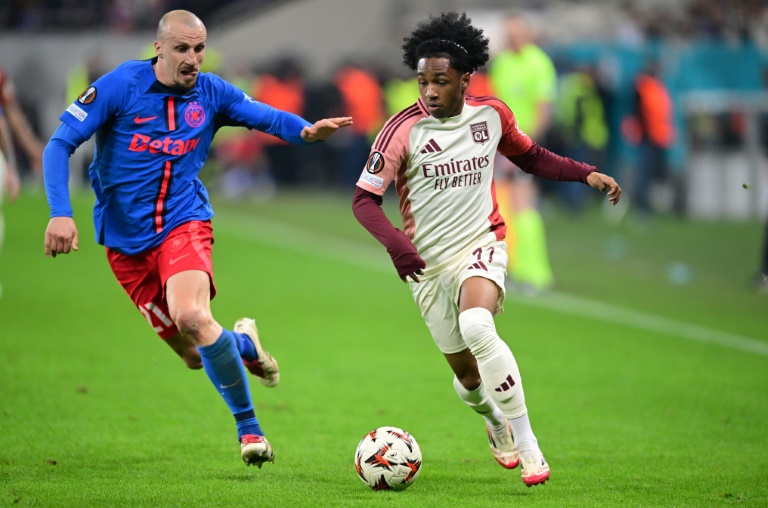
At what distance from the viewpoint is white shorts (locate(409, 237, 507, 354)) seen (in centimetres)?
648

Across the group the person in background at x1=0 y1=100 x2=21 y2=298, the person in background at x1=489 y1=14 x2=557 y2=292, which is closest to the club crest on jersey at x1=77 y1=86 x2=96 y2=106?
the person in background at x1=0 y1=100 x2=21 y2=298

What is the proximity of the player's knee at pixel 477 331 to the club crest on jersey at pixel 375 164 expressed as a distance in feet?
2.89

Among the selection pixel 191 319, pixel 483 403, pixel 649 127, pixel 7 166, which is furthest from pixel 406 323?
pixel 649 127

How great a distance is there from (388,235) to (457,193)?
650mm

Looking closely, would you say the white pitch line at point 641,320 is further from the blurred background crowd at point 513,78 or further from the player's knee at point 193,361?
the player's knee at point 193,361

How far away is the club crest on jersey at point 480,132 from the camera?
6.59 metres

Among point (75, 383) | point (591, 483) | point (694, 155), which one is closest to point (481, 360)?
point (591, 483)

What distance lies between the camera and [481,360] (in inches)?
244

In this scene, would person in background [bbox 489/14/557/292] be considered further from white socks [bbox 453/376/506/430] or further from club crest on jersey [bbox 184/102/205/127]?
club crest on jersey [bbox 184/102/205/127]

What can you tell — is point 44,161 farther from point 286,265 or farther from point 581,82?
point 581,82

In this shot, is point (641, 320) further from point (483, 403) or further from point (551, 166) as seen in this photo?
point (483, 403)

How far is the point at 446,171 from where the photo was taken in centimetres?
654

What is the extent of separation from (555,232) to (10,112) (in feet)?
36.4

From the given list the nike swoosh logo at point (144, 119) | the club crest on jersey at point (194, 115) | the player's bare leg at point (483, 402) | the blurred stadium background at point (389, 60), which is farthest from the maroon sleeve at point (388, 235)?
the blurred stadium background at point (389, 60)
